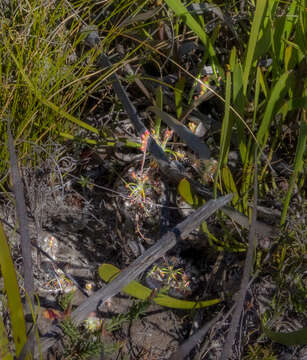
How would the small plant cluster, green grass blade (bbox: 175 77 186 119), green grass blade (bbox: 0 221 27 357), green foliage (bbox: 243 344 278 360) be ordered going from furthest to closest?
1. green grass blade (bbox: 175 77 186 119)
2. the small plant cluster
3. green foliage (bbox: 243 344 278 360)
4. green grass blade (bbox: 0 221 27 357)

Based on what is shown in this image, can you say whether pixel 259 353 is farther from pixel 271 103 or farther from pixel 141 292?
pixel 271 103

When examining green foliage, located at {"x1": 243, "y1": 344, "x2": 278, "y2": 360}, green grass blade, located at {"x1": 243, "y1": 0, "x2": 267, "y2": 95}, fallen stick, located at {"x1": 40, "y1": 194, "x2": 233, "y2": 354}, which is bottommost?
green foliage, located at {"x1": 243, "y1": 344, "x2": 278, "y2": 360}

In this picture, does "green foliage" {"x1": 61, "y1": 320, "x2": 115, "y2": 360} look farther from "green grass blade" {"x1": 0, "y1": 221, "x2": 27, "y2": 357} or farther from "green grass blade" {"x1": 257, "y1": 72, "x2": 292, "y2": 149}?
"green grass blade" {"x1": 257, "y1": 72, "x2": 292, "y2": 149}

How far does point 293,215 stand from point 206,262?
273 millimetres

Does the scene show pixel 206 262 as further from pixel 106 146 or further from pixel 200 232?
pixel 106 146

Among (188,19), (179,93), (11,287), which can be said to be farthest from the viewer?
(179,93)

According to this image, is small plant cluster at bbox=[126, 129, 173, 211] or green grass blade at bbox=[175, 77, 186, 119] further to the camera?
green grass blade at bbox=[175, 77, 186, 119]

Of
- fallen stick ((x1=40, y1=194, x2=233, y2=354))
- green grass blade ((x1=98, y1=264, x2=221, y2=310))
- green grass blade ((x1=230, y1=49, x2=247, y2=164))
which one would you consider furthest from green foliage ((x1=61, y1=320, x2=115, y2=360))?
green grass blade ((x1=230, y1=49, x2=247, y2=164))

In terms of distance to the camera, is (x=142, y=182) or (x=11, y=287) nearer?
(x=11, y=287)

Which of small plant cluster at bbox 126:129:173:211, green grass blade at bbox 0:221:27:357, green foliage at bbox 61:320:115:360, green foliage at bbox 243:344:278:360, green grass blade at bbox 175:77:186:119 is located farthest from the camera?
green grass blade at bbox 175:77:186:119

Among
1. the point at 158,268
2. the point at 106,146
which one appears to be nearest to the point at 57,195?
the point at 106,146

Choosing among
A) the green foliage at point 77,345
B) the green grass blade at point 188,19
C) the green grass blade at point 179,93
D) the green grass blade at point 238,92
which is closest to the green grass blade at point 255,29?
the green grass blade at point 238,92

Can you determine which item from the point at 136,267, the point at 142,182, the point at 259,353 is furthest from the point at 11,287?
the point at 259,353

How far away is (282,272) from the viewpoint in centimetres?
104
